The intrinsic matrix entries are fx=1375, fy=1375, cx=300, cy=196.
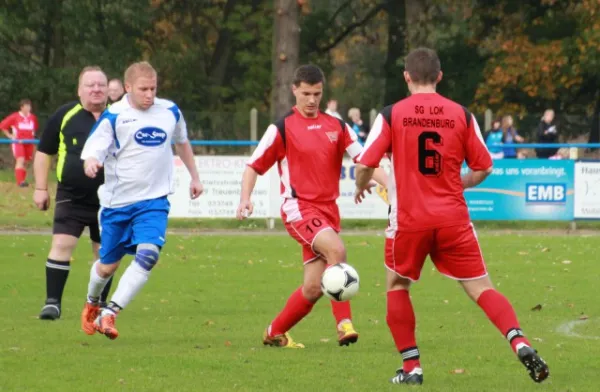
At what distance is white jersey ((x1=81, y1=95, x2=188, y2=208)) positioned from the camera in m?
9.37

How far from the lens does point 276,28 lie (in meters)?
30.8

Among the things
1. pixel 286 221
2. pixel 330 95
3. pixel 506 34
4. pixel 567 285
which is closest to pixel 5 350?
pixel 286 221

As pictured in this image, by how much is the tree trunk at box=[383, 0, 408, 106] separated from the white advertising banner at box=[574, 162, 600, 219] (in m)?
22.8

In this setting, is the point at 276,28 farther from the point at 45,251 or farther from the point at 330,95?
the point at 330,95

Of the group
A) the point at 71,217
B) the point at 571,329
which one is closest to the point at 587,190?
the point at 571,329

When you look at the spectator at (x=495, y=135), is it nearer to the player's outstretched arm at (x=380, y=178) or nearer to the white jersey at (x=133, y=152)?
the white jersey at (x=133, y=152)

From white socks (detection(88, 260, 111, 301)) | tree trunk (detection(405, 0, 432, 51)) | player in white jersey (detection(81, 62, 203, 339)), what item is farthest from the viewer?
tree trunk (detection(405, 0, 432, 51))

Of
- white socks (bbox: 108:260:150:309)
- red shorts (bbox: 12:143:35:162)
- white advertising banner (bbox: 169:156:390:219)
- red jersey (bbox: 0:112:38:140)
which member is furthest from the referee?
red jersey (bbox: 0:112:38:140)

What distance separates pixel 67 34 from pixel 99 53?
1.27 meters

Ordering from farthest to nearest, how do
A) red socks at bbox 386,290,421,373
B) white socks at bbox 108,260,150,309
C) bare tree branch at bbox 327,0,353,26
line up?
1. bare tree branch at bbox 327,0,353,26
2. white socks at bbox 108,260,150,309
3. red socks at bbox 386,290,421,373

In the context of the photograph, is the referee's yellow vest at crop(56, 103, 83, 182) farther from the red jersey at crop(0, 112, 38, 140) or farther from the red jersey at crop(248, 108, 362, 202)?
the red jersey at crop(0, 112, 38, 140)

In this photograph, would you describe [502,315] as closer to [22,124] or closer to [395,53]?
[22,124]

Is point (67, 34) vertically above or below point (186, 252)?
above

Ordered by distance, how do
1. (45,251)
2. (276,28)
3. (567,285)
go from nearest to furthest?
(567,285) → (45,251) → (276,28)
